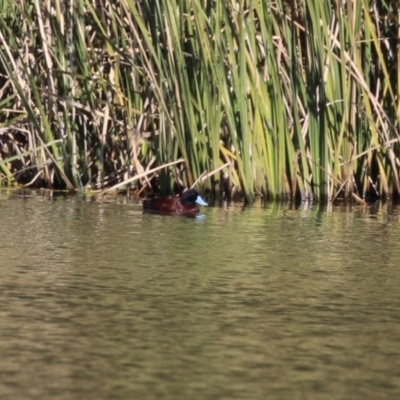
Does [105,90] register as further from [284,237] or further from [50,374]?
[50,374]

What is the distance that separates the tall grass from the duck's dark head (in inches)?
11.2

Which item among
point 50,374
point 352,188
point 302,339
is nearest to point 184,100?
point 352,188

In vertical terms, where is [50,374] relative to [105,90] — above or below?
below

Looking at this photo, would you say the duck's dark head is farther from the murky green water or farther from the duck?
the murky green water

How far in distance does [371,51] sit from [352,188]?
3.04ft

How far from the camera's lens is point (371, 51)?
795 centimetres

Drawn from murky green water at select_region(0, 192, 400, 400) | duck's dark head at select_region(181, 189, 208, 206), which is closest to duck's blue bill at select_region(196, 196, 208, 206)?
duck's dark head at select_region(181, 189, 208, 206)

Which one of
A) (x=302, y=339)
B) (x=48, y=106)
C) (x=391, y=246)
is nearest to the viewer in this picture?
(x=302, y=339)

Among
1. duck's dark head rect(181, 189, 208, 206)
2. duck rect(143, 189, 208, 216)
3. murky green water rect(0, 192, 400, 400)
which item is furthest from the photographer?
duck's dark head rect(181, 189, 208, 206)

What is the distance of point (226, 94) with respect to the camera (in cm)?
748

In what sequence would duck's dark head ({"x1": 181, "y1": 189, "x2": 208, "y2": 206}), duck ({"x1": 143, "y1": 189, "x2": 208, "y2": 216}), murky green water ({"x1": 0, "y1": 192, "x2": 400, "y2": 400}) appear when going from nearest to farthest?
1. murky green water ({"x1": 0, "y1": 192, "x2": 400, "y2": 400})
2. duck ({"x1": 143, "y1": 189, "x2": 208, "y2": 216})
3. duck's dark head ({"x1": 181, "y1": 189, "x2": 208, "y2": 206})

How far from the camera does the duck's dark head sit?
7273 mm

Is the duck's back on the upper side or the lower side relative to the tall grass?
lower

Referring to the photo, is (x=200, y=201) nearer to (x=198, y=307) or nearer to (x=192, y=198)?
(x=192, y=198)
